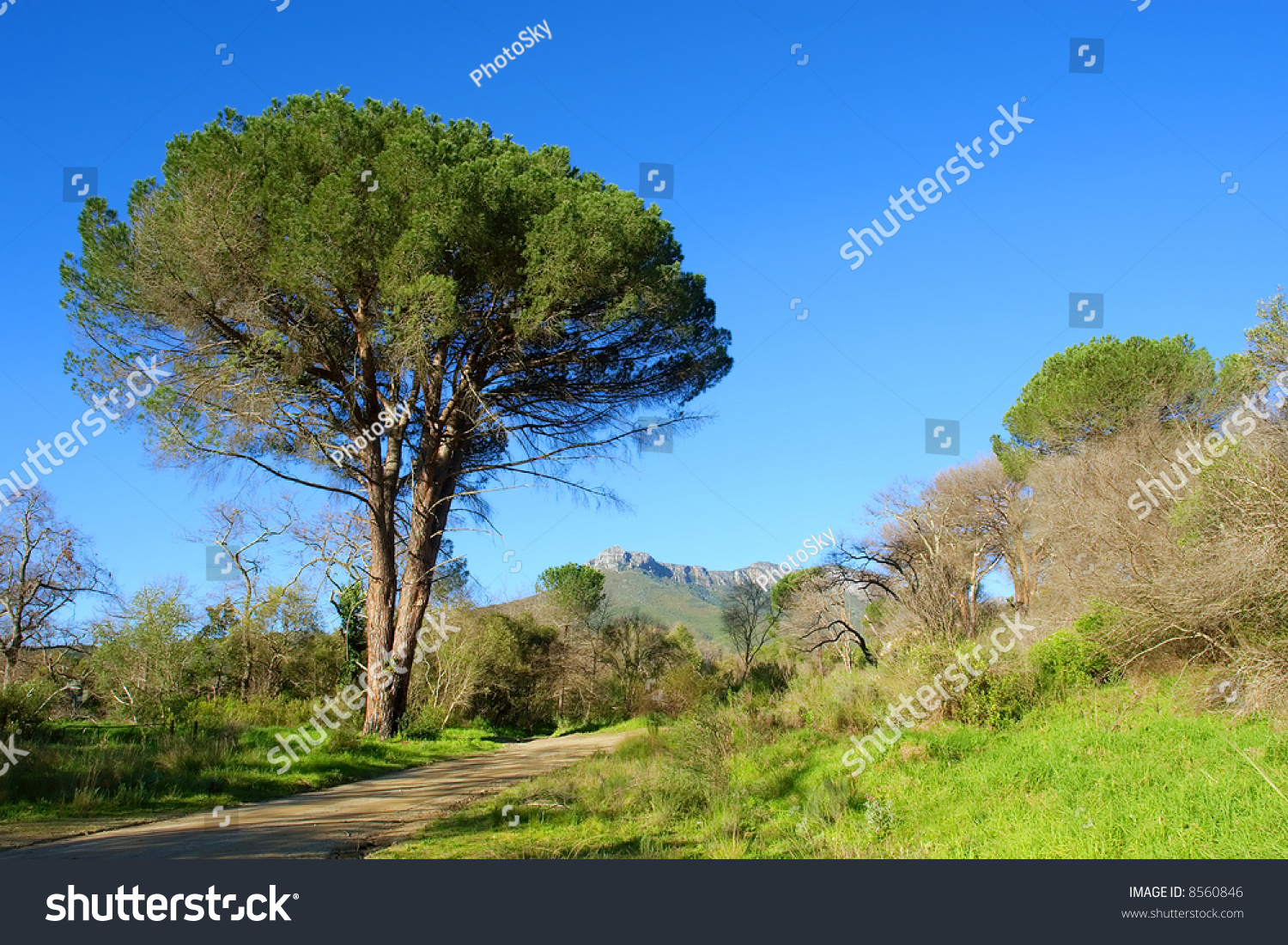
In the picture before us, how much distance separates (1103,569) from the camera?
38.6 feet

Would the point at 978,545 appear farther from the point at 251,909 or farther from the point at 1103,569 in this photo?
the point at 251,909

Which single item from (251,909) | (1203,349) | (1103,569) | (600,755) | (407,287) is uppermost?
(1203,349)

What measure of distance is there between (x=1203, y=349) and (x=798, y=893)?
97.8 feet

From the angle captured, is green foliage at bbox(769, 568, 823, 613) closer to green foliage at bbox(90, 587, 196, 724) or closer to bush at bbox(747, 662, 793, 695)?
bush at bbox(747, 662, 793, 695)

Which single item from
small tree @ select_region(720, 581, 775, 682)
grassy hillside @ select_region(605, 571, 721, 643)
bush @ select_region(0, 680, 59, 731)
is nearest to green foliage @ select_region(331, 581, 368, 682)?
bush @ select_region(0, 680, 59, 731)

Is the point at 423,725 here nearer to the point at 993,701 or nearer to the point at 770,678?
the point at 770,678

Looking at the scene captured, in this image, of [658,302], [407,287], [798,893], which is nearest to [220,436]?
[407,287]

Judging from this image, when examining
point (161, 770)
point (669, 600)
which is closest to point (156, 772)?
point (161, 770)

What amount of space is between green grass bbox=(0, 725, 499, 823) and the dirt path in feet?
2.17

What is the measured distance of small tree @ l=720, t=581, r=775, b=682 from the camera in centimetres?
4209

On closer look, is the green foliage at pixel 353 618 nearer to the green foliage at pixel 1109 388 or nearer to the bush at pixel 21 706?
the bush at pixel 21 706

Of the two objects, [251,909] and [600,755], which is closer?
[251,909]

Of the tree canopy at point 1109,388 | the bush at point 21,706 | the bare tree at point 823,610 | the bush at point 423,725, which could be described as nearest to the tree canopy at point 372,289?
the bush at point 423,725

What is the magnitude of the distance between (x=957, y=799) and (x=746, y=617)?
1407 inches
